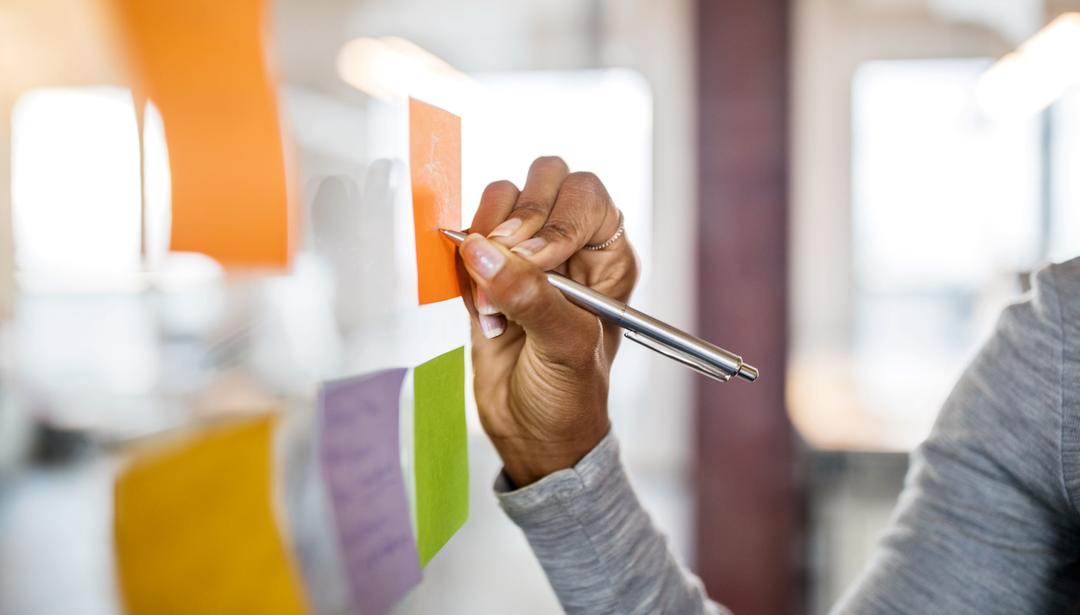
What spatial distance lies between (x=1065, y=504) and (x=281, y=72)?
601mm

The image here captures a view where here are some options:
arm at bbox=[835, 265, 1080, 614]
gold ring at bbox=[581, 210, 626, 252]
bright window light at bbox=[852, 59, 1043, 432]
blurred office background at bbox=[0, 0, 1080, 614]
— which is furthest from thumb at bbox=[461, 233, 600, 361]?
bright window light at bbox=[852, 59, 1043, 432]

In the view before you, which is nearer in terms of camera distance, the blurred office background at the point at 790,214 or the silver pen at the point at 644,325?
the silver pen at the point at 644,325

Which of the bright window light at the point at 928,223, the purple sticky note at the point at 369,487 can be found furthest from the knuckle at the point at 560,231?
the bright window light at the point at 928,223

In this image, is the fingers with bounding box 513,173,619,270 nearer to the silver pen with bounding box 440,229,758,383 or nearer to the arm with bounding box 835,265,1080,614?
the silver pen with bounding box 440,229,758,383

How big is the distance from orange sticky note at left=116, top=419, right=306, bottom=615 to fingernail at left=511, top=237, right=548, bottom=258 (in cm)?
16

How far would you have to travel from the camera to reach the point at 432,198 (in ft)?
1.42

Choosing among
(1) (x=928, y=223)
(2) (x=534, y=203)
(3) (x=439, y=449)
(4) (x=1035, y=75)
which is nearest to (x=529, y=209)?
(2) (x=534, y=203)

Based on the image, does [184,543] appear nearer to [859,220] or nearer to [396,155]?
[396,155]

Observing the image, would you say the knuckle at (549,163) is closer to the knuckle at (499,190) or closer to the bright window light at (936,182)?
the knuckle at (499,190)

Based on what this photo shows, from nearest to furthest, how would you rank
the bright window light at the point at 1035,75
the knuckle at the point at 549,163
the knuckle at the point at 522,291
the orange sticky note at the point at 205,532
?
the orange sticky note at the point at 205,532
the knuckle at the point at 522,291
the knuckle at the point at 549,163
the bright window light at the point at 1035,75

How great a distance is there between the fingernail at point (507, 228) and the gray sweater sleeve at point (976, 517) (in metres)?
0.18

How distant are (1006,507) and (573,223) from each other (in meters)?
0.41

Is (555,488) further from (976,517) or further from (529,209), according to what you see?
(976,517)

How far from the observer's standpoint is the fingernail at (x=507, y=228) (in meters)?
0.42
